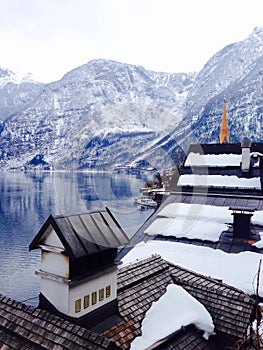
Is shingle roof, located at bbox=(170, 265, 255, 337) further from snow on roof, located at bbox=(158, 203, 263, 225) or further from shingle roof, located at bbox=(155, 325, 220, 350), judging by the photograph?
snow on roof, located at bbox=(158, 203, 263, 225)

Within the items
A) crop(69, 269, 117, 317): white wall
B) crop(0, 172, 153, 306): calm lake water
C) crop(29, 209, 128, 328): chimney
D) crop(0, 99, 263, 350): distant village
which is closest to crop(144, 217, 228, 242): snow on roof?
crop(0, 172, 153, 306): calm lake water

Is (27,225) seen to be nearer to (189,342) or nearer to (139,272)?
(139,272)

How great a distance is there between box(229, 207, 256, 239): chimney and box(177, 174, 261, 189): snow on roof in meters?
5.43

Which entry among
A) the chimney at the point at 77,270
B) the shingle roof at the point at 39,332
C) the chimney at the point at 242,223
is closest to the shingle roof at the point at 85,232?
the chimney at the point at 77,270

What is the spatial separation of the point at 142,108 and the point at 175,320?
13.4 metres

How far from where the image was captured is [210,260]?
16031 mm

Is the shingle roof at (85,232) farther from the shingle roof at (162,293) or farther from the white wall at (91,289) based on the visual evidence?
the shingle roof at (162,293)

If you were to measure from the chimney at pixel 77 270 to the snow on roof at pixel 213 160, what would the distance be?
17572mm

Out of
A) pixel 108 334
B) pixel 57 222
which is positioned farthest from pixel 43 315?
pixel 57 222

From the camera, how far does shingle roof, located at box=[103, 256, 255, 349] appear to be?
8281 millimetres

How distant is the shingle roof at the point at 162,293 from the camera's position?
8281mm

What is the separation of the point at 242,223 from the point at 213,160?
319 inches

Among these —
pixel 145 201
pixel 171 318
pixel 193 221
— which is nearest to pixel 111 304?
pixel 171 318

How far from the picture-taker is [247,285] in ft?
44.6
